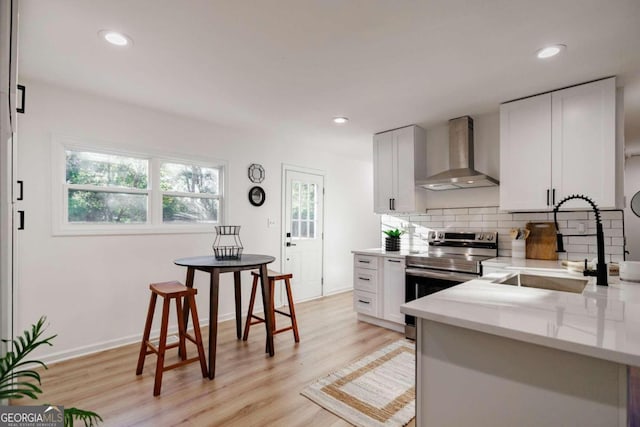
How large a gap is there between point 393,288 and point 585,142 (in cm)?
217

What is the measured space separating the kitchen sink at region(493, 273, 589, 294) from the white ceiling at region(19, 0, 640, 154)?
1518 mm

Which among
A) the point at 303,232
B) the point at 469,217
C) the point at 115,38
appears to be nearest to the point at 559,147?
the point at 469,217

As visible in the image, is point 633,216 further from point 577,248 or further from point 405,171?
point 405,171

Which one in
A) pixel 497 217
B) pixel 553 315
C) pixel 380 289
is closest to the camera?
pixel 553 315

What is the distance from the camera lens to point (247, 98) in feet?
9.79

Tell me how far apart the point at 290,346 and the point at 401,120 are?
2.69 meters

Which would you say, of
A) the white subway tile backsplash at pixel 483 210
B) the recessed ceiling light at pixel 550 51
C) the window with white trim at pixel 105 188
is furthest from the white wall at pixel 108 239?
the recessed ceiling light at pixel 550 51

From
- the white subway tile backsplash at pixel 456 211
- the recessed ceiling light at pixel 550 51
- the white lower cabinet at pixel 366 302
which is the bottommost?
the white lower cabinet at pixel 366 302

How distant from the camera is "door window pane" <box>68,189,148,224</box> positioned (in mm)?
2920

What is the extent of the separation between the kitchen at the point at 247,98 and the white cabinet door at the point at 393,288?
2.48ft

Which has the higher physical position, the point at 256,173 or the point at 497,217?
the point at 256,173

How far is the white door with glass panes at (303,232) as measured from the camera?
14.8ft

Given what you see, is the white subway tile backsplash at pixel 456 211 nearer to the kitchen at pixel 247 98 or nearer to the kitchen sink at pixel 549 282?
the kitchen at pixel 247 98

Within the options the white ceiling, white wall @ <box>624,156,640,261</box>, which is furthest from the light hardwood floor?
white wall @ <box>624,156,640,261</box>
